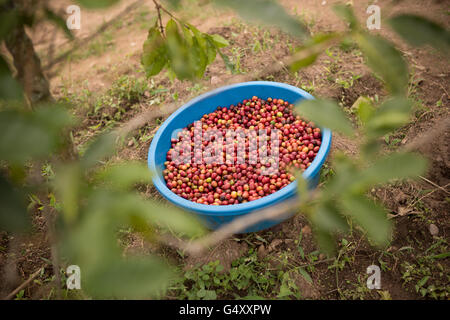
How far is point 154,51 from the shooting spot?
3.66ft

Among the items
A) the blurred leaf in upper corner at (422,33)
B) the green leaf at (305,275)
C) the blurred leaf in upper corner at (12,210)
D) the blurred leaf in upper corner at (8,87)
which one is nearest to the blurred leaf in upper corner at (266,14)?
the blurred leaf in upper corner at (422,33)

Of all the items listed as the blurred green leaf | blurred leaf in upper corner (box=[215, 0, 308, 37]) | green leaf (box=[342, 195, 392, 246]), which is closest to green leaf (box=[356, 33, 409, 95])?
blurred leaf in upper corner (box=[215, 0, 308, 37])

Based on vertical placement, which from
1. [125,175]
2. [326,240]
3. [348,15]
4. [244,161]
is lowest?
[244,161]

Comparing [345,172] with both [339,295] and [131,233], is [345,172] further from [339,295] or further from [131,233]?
[131,233]

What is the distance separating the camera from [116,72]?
3354 millimetres

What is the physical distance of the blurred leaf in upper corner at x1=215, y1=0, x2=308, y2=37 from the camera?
0.63 meters

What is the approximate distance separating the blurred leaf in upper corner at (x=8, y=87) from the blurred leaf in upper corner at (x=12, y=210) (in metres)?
0.19

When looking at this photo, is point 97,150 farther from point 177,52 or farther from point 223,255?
point 223,255

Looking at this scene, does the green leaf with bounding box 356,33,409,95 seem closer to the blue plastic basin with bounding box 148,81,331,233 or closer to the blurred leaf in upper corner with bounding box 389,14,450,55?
the blurred leaf in upper corner with bounding box 389,14,450,55

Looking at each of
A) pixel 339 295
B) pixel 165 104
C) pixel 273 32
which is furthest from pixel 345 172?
pixel 273 32

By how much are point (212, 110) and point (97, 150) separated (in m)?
2.11

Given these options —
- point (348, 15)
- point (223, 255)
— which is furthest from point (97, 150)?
point (223, 255)

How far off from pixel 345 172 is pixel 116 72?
3.13 m
